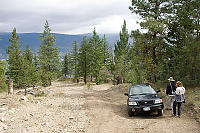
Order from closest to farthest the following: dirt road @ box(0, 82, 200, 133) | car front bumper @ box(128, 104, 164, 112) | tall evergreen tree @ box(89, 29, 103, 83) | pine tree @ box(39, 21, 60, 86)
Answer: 1. dirt road @ box(0, 82, 200, 133)
2. car front bumper @ box(128, 104, 164, 112)
3. pine tree @ box(39, 21, 60, 86)
4. tall evergreen tree @ box(89, 29, 103, 83)

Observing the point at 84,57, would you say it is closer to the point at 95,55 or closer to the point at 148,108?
the point at 95,55

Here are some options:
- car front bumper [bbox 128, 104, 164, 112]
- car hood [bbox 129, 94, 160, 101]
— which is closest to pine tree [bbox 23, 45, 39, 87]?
car hood [bbox 129, 94, 160, 101]

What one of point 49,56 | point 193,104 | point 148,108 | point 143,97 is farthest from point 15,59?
point 193,104

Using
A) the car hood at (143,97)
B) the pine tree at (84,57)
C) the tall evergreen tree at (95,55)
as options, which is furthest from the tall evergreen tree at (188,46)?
the pine tree at (84,57)

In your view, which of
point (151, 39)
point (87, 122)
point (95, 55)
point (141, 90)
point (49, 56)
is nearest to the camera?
point (87, 122)

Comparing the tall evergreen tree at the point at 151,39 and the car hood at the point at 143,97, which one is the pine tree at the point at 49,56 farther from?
the car hood at the point at 143,97

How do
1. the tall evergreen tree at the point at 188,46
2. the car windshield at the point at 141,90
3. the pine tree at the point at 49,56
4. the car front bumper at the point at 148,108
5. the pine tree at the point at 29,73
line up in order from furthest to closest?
the pine tree at the point at 49,56
the pine tree at the point at 29,73
the tall evergreen tree at the point at 188,46
the car windshield at the point at 141,90
the car front bumper at the point at 148,108

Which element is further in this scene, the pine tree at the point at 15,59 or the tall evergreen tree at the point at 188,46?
the pine tree at the point at 15,59

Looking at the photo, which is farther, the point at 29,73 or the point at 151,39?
the point at 29,73

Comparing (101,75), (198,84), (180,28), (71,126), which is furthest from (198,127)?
(101,75)

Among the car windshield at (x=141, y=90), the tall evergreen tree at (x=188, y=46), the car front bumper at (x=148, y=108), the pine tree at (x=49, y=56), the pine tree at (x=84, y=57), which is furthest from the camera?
the pine tree at (x=84, y=57)

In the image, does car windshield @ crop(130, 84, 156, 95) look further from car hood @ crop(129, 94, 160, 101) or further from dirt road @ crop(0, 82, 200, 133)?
dirt road @ crop(0, 82, 200, 133)

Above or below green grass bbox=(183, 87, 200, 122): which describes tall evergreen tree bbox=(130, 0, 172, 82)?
above

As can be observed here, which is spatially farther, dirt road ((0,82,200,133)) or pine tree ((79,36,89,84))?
pine tree ((79,36,89,84))
